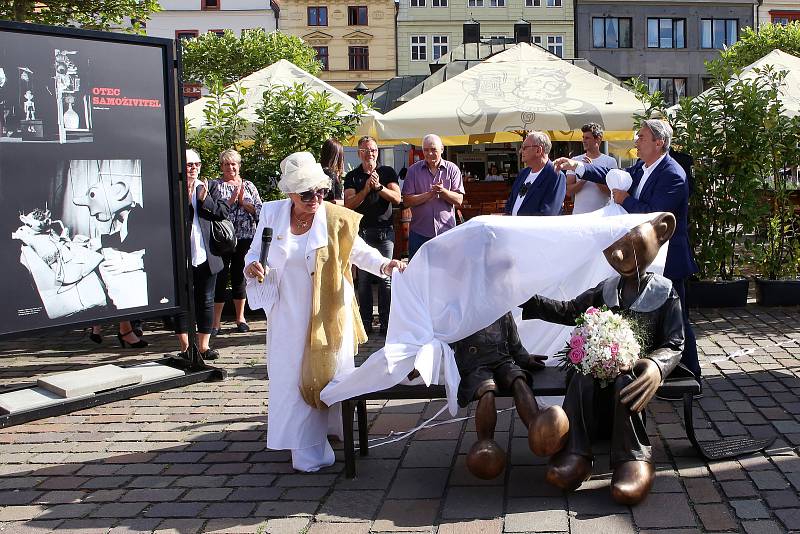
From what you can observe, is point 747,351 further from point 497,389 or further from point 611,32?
point 611,32

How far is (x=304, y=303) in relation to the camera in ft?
17.5

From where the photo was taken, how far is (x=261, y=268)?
523 centimetres

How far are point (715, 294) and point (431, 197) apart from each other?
3.64 meters

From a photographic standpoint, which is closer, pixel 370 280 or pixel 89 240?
pixel 89 240

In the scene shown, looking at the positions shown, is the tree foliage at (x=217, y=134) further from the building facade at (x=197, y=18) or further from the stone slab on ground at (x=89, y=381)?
the building facade at (x=197, y=18)

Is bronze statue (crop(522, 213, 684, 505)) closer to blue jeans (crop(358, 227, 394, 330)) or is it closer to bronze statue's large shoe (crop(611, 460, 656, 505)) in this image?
bronze statue's large shoe (crop(611, 460, 656, 505))

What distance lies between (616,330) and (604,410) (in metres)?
0.58

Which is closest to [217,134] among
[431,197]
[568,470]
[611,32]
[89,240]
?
[431,197]

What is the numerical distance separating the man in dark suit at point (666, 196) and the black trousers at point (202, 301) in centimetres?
383

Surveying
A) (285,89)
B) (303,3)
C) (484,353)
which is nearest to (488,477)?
(484,353)

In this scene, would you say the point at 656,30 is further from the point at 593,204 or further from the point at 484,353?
the point at 484,353

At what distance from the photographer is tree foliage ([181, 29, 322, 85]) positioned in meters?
52.2

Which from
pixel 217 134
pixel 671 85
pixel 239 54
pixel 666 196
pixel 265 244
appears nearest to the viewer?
pixel 265 244

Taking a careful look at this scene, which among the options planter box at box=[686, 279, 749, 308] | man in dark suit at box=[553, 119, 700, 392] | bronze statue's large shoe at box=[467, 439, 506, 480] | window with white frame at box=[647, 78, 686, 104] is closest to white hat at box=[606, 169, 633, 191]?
man in dark suit at box=[553, 119, 700, 392]
